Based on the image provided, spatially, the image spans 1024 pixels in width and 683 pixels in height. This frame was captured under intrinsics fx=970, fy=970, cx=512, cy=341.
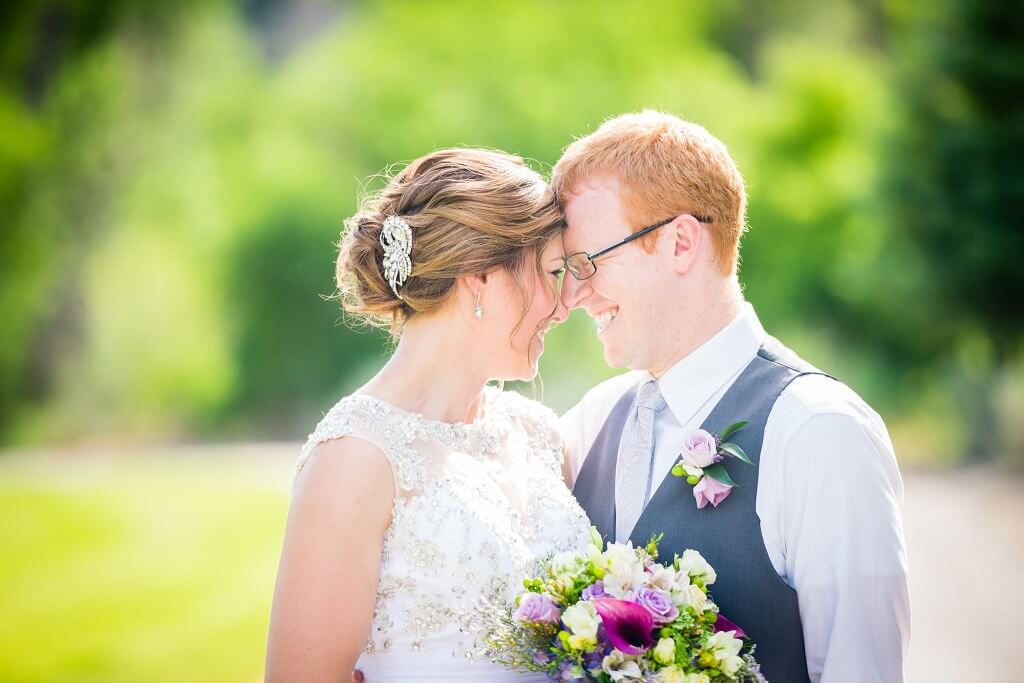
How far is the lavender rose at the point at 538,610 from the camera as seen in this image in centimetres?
244

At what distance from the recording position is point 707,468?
2.85 metres

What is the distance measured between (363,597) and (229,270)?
21755 mm

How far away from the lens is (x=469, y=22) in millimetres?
27562

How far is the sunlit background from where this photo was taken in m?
12.0

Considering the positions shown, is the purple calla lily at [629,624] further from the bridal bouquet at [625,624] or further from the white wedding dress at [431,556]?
the white wedding dress at [431,556]

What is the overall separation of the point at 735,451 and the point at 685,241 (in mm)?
759

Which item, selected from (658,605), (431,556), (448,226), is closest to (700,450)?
(658,605)

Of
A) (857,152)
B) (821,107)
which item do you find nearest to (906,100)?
(857,152)

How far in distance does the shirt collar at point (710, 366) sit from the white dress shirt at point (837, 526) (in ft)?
0.79

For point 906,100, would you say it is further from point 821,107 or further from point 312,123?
point 312,123

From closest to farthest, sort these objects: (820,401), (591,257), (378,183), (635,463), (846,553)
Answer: (846,553) → (820,401) → (635,463) → (591,257) → (378,183)

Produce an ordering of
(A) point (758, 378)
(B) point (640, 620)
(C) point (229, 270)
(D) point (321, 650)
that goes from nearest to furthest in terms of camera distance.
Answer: (B) point (640, 620) < (D) point (321, 650) < (A) point (758, 378) < (C) point (229, 270)

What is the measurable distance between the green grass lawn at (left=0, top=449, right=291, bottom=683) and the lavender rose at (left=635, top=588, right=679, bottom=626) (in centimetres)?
618

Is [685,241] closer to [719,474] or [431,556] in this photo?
[719,474]
